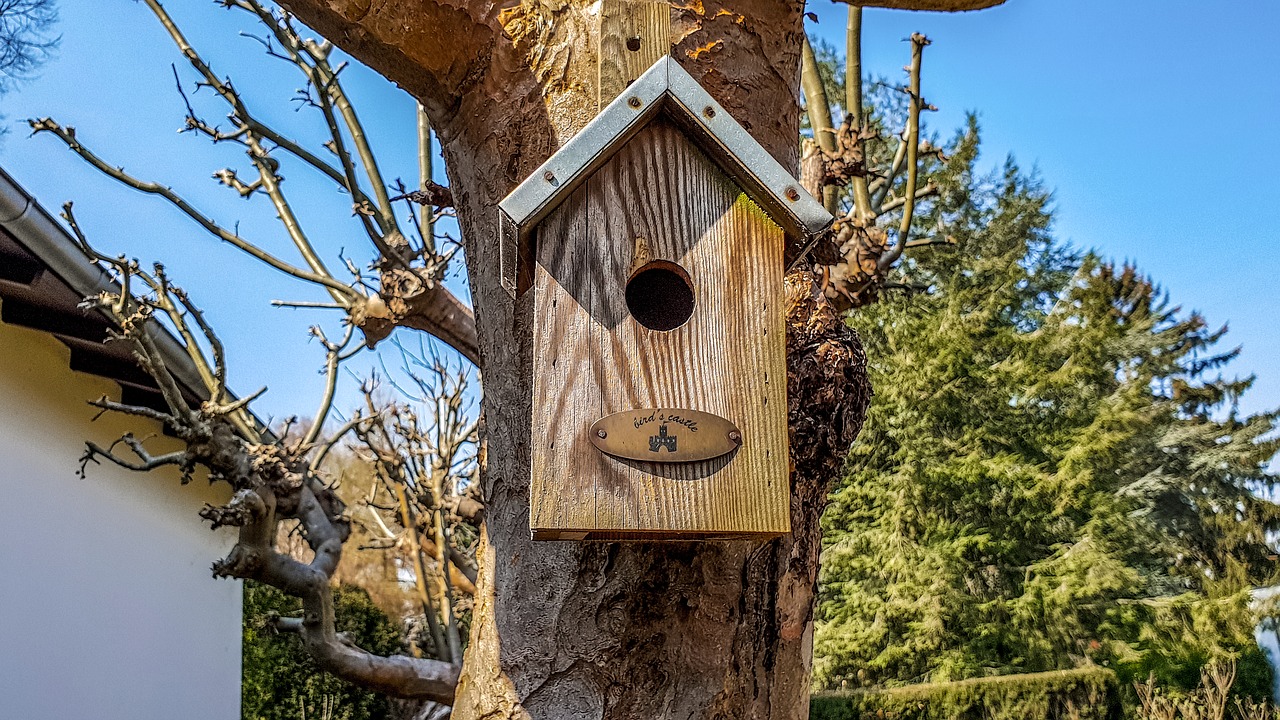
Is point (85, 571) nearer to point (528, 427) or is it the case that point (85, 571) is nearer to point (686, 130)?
point (528, 427)

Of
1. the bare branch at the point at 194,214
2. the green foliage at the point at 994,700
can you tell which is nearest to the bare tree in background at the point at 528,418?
the bare branch at the point at 194,214

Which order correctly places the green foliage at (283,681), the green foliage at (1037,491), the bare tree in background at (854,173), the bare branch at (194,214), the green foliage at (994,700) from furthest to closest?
the green foliage at (1037,491)
the green foliage at (994,700)
the green foliage at (283,681)
the bare branch at (194,214)
the bare tree in background at (854,173)

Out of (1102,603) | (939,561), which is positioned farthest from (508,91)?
(1102,603)

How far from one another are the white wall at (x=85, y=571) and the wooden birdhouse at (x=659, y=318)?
5.71 meters

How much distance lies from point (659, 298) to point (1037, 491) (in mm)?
15047

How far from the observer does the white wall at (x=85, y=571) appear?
5.77m

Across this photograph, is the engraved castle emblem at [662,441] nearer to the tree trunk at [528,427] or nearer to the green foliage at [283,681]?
the tree trunk at [528,427]

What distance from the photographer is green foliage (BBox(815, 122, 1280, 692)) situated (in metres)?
14.7

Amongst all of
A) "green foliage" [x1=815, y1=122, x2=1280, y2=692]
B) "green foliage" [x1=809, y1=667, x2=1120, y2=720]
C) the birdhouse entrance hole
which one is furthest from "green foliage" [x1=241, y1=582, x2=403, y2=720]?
the birdhouse entrance hole

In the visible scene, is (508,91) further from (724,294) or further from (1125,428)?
(1125,428)

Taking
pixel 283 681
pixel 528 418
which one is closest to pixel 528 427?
pixel 528 418

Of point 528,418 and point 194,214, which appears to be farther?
point 194,214

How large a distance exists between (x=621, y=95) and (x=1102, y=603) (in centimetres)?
1587

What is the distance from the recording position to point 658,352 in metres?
1.44
